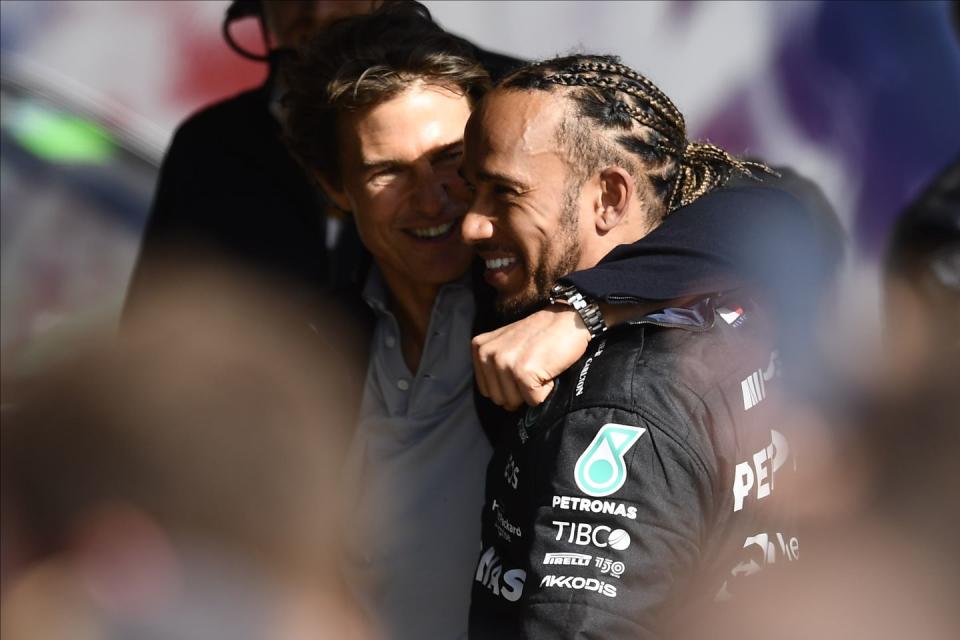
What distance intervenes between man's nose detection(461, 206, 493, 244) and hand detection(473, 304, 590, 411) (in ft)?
0.52

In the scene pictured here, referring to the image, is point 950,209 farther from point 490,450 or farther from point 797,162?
point 490,450

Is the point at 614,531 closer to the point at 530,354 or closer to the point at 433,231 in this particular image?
the point at 530,354

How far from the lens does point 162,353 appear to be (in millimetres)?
2668

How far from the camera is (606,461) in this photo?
4.00 ft

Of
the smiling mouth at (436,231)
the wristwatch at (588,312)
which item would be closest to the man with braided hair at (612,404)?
the wristwatch at (588,312)

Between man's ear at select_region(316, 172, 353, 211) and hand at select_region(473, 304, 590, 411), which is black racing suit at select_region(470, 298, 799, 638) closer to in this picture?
hand at select_region(473, 304, 590, 411)

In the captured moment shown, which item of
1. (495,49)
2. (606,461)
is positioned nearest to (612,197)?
(606,461)

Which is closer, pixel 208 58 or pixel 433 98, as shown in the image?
pixel 433 98

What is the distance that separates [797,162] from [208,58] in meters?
1.53

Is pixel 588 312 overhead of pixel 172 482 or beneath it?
overhead

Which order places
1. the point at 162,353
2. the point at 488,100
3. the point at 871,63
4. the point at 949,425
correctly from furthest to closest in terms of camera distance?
the point at 162,353 < the point at 871,63 < the point at 949,425 < the point at 488,100

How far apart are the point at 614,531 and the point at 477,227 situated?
50 centimetres

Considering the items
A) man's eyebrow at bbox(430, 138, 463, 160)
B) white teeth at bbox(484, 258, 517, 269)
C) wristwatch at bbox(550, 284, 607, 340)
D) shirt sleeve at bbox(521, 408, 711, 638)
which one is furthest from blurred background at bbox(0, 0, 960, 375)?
shirt sleeve at bbox(521, 408, 711, 638)

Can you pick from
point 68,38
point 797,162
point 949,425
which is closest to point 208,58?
point 68,38
